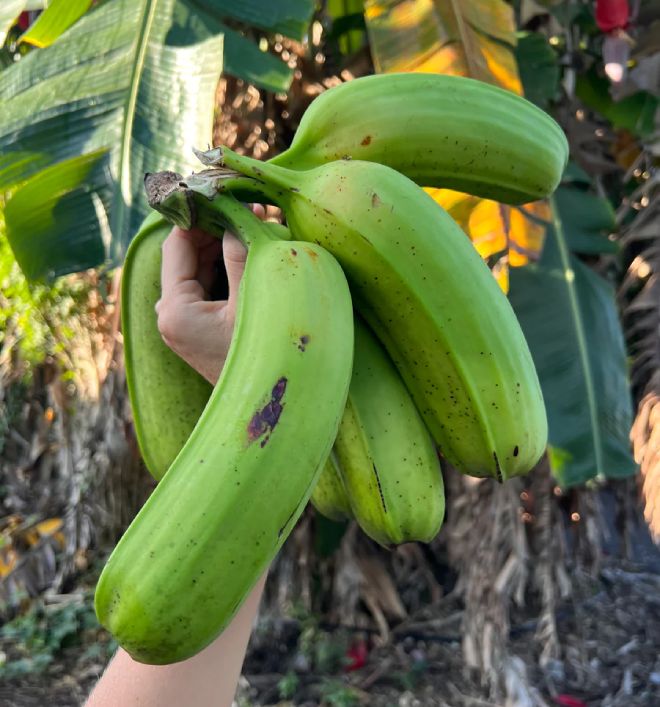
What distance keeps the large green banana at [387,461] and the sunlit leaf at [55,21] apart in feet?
4.69

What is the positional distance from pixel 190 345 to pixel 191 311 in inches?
1.7

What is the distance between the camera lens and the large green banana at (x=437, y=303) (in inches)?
25.9

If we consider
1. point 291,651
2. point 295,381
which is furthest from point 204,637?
point 291,651

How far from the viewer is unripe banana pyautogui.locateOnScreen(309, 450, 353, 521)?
814mm

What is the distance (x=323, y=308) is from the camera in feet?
1.97

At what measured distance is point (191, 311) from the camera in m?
0.84

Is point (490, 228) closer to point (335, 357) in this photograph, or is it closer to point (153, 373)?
point (153, 373)

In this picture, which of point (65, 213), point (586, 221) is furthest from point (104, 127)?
point (586, 221)

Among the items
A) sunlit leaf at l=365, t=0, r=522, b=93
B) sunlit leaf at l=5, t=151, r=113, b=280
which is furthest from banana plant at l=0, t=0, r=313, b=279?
sunlit leaf at l=365, t=0, r=522, b=93

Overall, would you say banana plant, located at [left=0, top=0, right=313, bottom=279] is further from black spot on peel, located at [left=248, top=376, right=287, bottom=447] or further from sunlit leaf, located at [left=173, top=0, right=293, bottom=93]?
black spot on peel, located at [left=248, top=376, right=287, bottom=447]

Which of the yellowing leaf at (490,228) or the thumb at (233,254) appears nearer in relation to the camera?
the thumb at (233,254)

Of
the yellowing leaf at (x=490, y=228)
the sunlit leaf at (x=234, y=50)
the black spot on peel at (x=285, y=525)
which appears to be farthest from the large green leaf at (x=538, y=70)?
the black spot on peel at (x=285, y=525)

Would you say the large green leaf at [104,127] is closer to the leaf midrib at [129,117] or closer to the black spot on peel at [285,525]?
the leaf midrib at [129,117]

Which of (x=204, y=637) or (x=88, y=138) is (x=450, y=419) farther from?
(x=88, y=138)
